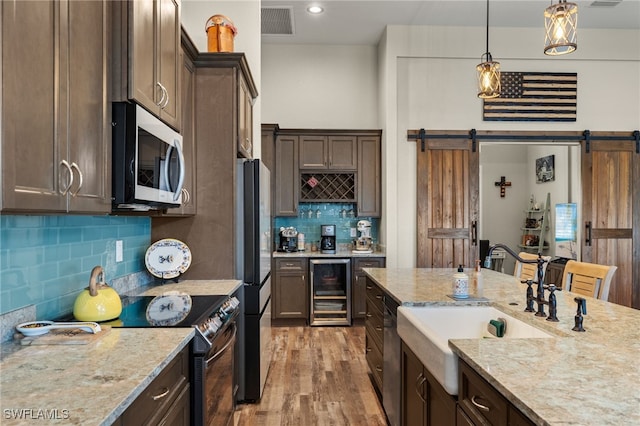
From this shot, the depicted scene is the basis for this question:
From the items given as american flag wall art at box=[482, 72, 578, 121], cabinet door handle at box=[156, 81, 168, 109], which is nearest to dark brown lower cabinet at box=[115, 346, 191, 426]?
cabinet door handle at box=[156, 81, 168, 109]

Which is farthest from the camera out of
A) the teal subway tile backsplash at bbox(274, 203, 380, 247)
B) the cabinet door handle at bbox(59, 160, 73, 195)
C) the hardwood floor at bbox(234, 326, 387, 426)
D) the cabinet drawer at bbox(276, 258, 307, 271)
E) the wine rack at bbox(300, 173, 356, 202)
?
the teal subway tile backsplash at bbox(274, 203, 380, 247)

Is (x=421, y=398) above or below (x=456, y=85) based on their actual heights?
below

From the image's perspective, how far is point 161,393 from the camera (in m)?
1.39

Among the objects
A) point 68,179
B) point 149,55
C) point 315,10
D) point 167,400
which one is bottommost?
point 167,400

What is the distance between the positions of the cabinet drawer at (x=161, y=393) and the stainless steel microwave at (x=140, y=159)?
0.64 meters

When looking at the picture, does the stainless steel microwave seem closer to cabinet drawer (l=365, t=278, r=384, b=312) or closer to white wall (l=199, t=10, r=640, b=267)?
cabinet drawer (l=365, t=278, r=384, b=312)

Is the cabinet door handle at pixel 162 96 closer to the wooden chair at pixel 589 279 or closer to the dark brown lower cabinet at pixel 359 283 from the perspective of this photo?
the wooden chair at pixel 589 279

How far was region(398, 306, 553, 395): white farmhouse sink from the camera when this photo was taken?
1.56m

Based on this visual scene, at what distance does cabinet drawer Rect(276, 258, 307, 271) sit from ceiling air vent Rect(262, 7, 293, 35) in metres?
2.84

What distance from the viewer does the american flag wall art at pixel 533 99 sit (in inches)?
207

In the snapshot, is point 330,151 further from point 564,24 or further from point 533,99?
point 564,24

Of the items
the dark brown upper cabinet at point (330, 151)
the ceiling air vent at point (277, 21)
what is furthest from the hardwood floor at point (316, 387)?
the ceiling air vent at point (277, 21)

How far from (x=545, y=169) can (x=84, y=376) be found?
20.2ft

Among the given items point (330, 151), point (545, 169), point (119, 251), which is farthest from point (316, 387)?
point (545, 169)
